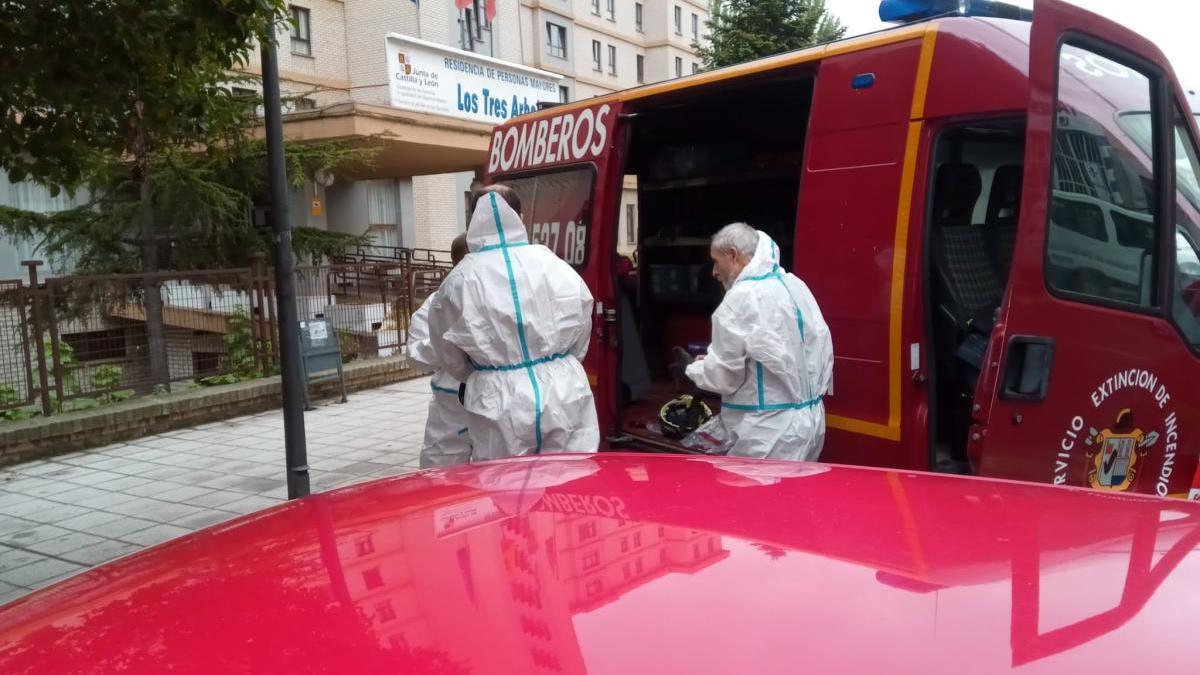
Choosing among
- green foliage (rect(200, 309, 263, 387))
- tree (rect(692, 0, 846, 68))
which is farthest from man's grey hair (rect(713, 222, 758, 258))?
tree (rect(692, 0, 846, 68))

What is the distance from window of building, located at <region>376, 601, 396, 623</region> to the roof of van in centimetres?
324

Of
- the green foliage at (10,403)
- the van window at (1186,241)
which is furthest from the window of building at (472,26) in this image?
the van window at (1186,241)

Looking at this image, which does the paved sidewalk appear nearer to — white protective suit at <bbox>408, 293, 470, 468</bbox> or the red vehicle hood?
white protective suit at <bbox>408, 293, 470, 468</bbox>

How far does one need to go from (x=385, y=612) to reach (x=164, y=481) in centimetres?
633

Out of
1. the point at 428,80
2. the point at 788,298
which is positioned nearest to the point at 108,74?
the point at 788,298

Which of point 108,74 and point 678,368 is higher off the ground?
point 108,74

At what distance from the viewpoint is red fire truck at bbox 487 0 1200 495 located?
10.5ft

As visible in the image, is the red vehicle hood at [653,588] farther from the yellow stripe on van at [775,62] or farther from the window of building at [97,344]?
the window of building at [97,344]

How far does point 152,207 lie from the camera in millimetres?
12523

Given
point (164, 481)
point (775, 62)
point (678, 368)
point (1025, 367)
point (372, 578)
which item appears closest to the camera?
point (372, 578)

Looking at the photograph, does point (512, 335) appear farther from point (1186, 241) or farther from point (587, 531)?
point (1186, 241)

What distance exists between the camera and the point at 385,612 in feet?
4.59

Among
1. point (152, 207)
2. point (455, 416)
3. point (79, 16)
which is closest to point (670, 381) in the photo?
point (455, 416)

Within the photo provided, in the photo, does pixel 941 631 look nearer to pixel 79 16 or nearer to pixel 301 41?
pixel 79 16
